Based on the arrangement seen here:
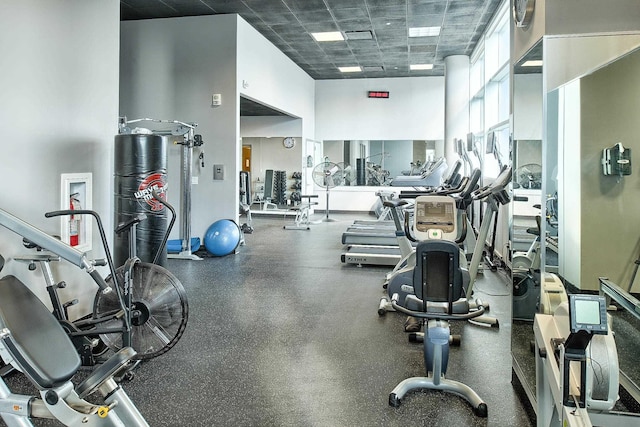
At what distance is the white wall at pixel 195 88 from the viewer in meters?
7.20

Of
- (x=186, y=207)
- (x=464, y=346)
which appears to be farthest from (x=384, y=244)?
(x=464, y=346)

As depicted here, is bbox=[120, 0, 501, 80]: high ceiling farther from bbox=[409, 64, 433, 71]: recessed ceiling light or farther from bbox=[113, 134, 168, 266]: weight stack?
bbox=[113, 134, 168, 266]: weight stack

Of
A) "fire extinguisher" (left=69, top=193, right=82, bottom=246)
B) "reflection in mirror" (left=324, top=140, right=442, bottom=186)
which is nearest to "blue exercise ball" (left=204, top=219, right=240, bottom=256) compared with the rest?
"fire extinguisher" (left=69, top=193, right=82, bottom=246)

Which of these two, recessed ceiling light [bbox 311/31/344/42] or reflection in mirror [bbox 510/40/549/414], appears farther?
recessed ceiling light [bbox 311/31/344/42]

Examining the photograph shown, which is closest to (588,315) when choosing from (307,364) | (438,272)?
(438,272)

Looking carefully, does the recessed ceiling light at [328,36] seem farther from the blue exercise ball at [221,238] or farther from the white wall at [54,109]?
the white wall at [54,109]

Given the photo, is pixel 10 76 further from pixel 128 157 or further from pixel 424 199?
pixel 424 199

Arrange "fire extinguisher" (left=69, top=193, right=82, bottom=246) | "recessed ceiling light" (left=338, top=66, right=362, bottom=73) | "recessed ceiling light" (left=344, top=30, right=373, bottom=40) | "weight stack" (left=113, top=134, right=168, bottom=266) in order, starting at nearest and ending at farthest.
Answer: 1. "fire extinguisher" (left=69, top=193, right=82, bottom=246)
2. "weight stack" (left=113, top=134, right=168, bottom=266)
3. "recessed ceiling light" (left=344, top=30, right=373, bottom=40)
4. "recessed ceiling light" (left=338, top=66, right=362, bottom=73)

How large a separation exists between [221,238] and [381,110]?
7.45m

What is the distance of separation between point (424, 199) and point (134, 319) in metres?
2.02

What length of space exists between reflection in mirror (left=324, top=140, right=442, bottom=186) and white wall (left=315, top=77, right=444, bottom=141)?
7.4 inches

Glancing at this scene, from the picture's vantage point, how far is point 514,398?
2.62 m

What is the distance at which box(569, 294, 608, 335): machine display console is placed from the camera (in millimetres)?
1367

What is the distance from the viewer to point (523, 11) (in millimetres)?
2625
